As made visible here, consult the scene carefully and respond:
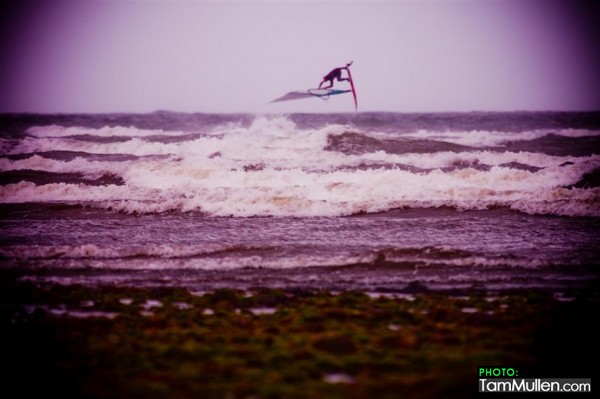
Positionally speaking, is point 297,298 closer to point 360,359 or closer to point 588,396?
point 360,359

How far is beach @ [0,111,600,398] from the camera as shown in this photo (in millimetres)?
4086

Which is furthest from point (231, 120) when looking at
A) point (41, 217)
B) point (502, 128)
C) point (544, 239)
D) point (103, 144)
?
point (544, 239)

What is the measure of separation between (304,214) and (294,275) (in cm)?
416

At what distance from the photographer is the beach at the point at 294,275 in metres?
4.09

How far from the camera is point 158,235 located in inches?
389

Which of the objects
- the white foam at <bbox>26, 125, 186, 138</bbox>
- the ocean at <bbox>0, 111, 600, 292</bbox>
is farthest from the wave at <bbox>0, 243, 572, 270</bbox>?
the white foam at <bbox>26, 125, 186, 138</bbox>

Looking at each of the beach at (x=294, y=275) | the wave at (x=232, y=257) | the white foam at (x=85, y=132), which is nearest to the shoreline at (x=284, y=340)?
the beach at (x=294, y=275)

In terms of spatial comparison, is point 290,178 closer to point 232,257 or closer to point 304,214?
point 304,214

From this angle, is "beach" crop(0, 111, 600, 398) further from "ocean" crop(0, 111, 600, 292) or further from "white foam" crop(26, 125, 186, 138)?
"white foam" crop(26, 125, 186, 138)

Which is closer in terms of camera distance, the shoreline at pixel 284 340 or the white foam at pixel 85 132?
the shoreline at pixel 284 340

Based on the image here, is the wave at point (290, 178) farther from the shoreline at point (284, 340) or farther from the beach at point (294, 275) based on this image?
the shoreline at point (284, 340)

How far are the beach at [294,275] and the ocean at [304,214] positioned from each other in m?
0.06

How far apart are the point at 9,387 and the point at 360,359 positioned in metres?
3.03

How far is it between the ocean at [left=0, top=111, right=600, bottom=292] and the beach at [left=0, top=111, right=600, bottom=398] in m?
0.06
